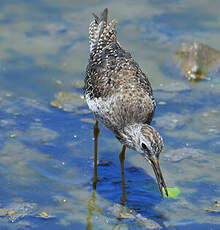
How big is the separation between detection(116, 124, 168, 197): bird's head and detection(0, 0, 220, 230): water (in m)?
0.82

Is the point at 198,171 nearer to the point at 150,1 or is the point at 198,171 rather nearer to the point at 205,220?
the point at 205,220

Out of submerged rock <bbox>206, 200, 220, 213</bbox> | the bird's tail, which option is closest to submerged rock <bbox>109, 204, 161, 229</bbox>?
submerged rock <bbox>206, 200, 220, 213</bbox>

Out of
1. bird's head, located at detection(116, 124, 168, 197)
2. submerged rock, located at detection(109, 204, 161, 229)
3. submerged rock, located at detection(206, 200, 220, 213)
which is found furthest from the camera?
submerged rock, located at detection(206, 200, 220, 213)

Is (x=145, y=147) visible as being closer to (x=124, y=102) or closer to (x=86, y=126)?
(x=124, y=102)

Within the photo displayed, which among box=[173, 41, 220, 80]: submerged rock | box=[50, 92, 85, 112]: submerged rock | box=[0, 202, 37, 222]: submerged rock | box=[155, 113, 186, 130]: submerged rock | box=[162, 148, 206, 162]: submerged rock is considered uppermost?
box=[173, 41, 220, 80]: submerged rock

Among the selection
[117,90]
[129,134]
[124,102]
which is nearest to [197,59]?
[117,90]

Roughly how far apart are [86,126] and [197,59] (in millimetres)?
3173

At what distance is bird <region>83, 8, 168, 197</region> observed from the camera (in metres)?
6.75

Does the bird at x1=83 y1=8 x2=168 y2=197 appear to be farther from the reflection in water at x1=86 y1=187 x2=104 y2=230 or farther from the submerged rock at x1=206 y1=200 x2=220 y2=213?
the submerged rock at x1=206 y1=200 x2=220 y2=213

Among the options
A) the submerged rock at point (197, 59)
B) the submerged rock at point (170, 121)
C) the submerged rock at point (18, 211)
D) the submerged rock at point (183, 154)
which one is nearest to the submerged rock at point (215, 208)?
the submerged rock at point (183, 154)

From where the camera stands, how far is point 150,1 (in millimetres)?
13117

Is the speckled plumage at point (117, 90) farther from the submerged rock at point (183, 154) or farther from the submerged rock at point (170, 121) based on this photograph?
the submerged rock at point (170, 121)

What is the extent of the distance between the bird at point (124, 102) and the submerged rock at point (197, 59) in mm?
3027

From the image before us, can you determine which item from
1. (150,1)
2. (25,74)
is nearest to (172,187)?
(25,74)
